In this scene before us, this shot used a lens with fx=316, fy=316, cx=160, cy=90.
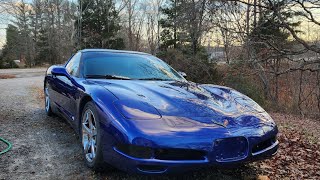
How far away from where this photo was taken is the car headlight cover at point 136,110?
9.19ft

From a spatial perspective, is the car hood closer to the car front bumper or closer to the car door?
the car front bumper

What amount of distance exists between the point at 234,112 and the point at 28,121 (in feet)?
13.5

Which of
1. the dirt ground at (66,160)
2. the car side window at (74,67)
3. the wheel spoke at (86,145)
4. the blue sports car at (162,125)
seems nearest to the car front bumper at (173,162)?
the blue sports car at (162,125)

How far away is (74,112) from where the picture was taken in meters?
3.99

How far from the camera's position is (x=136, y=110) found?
2.88 meters

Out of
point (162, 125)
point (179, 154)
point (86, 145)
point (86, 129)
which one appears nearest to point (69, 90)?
point (86, 129)

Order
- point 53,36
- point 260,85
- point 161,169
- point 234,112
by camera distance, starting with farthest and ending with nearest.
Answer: point 53,36, point 260,85, point 234,112, point 161,169

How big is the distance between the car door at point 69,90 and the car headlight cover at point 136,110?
3.68 ft

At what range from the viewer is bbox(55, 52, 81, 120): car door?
4.06 meters

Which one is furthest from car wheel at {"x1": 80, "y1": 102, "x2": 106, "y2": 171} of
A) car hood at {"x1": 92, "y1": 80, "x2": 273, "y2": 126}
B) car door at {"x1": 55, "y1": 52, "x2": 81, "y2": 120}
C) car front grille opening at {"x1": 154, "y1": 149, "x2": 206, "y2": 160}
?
car front grille opening at {"x1": 154, "y1": 149, "x2": 206, "y2": 160}

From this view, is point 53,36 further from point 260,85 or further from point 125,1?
point 260,85

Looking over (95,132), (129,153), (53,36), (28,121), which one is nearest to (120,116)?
(129,153)

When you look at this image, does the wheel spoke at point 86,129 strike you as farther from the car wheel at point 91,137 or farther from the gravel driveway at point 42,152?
the gravel driveway at point 42,152

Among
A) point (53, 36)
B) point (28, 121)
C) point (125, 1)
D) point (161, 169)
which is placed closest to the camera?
point (161, 169)
